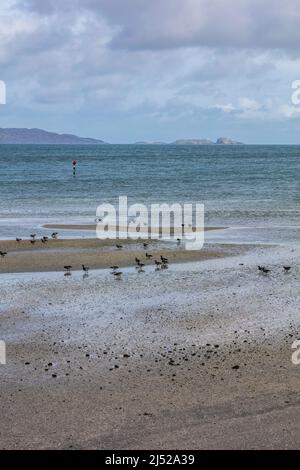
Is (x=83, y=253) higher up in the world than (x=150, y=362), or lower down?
higher up

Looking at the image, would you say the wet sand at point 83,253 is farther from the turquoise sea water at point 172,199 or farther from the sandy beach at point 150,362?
the turquoise sea water at point 172,199

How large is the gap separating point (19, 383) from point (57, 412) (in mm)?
1660

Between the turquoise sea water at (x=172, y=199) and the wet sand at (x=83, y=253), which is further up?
the turquoise sea water at (x=172, y=199)

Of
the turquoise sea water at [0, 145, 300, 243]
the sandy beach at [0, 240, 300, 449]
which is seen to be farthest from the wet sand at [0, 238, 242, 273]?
the turquoise sea water at [0, 145, 300, 243]

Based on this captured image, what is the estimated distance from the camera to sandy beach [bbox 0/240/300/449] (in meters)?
10.9

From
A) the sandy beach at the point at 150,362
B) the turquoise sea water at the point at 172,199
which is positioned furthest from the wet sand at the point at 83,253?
the turquoise sea water at the point at 172,199

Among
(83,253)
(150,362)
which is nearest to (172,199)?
(83,253)

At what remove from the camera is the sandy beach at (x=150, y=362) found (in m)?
10.9

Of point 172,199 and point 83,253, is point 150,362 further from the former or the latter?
point 172,199

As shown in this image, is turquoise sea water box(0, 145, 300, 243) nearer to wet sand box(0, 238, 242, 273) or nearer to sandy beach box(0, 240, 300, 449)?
wet sand box(0, 238, 242, 273)

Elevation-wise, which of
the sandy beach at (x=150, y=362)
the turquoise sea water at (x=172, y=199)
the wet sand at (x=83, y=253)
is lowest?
the sandy beach at (x=150, y=362)

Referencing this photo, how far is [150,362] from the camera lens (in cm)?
1412
